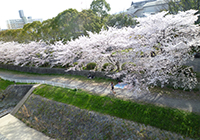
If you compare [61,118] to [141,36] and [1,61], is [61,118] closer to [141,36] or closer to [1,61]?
→ [141,36]

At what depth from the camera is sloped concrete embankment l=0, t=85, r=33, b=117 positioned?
19156 millimetres

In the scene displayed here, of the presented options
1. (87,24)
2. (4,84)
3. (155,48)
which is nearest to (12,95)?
(4,84)

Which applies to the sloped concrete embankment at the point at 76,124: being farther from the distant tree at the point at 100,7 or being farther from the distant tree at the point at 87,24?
the distant tree at the point at 100,7

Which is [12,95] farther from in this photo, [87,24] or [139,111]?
[139,111]

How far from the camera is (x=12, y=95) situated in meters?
20.3

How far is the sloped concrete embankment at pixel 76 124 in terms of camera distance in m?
9.66

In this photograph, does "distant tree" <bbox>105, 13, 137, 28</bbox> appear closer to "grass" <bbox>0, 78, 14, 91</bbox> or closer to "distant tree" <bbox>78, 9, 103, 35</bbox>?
"distant tree" <bbox>78, 9, 103, 35</bbox>

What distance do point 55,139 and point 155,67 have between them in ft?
36.1

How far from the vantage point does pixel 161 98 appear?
1147cm

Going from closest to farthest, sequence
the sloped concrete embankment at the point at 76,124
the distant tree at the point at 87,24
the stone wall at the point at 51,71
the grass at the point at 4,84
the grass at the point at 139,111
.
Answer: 1. the grass at the point at 139,111
2. the sloped concrete embankment at the point at 76,124
3. the stone wall at the point at 51,71
4. the grass at the point at 4,84
5. the distant tree at the point at 87,24

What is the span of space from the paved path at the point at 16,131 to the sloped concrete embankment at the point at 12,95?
3670mm

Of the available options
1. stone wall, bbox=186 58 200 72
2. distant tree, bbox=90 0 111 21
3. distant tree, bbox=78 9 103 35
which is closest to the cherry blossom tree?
stone wall, bbox=186 58 200 72

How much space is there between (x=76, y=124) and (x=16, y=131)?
6889 millimetres

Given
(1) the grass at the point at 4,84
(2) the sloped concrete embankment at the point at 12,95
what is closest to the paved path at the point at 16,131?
(2) the sloped concrete embankment at the point at 12,95
